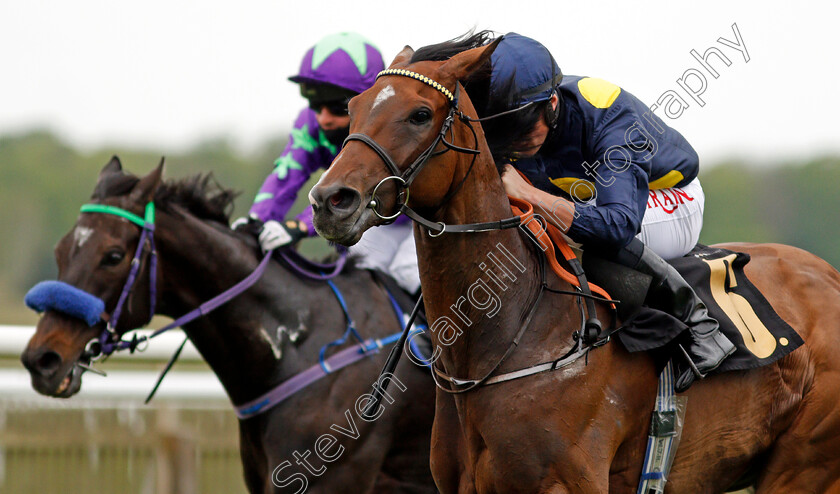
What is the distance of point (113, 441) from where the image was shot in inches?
241

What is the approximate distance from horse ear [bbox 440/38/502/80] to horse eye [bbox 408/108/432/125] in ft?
0.68

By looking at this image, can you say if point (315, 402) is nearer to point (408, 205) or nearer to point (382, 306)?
point (382, 306)

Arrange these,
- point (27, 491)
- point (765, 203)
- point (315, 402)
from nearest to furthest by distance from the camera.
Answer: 1. point (315, 402)
2. point (27, 491)
3. point (765, 203)

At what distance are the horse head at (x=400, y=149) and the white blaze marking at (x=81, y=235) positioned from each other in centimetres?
171

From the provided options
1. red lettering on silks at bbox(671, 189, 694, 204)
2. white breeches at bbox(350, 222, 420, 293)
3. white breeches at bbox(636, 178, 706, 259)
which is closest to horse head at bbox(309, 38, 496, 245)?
white breeches at bbox(636, 178, 706, 259)

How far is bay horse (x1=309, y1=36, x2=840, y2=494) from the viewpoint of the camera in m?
2.57

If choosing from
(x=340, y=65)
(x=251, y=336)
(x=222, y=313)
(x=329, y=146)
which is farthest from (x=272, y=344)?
(x=340, y=65)

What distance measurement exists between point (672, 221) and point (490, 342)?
102 centimetres

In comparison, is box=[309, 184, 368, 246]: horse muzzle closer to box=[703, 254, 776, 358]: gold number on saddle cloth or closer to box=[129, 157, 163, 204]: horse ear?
box=[703, 254, 776, 358]: gold number on saddle cloth

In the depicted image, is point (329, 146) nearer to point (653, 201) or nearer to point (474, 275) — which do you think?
point (653, 201)

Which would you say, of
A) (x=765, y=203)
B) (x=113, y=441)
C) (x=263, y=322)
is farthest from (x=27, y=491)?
(x=765, y=203)

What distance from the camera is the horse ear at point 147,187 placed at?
4.06 m

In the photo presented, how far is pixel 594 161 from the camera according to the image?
3.15m

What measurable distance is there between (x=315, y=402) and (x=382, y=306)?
25.2 inches
